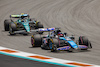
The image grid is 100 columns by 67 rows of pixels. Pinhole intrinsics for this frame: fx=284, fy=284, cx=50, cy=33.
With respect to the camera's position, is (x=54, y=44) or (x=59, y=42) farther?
(x=59, y=42)

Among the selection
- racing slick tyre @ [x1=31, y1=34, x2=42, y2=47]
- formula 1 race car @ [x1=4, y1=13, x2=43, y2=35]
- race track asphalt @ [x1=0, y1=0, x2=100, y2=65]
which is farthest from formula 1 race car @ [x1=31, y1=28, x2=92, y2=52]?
formula 1 race car @ [x1=4, y1=13, x2=43, y2=35]

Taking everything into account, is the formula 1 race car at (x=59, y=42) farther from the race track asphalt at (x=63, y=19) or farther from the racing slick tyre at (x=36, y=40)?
the race track asphalt at (x=63, y=19)

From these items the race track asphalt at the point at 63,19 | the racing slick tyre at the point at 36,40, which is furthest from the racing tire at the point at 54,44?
the racing slick tyre at the point at 36,40

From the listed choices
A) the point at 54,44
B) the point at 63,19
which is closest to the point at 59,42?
the point at 54,44

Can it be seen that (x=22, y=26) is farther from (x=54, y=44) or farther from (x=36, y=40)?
(x=54, y=44)

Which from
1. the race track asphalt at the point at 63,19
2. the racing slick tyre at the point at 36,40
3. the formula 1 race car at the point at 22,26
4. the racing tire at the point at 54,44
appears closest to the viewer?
the racing tire at the point at 54,44

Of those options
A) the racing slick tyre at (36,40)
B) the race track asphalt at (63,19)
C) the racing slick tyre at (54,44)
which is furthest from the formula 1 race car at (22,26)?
the racing slick tyre at (54,44)

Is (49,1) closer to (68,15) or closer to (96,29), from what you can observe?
(68,15)

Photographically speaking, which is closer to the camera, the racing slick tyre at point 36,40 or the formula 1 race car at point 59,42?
the formula 1 race car at point 59,42

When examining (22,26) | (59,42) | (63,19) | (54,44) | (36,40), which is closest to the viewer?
(54,44)

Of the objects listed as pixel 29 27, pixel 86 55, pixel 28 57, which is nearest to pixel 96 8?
pixel 29 27

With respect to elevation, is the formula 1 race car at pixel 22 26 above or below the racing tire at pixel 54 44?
above

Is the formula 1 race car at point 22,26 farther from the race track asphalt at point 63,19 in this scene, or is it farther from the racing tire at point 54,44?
the racing tire at point 54,44

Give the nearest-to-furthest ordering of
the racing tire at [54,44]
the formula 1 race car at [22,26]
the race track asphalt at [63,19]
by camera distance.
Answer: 1. the racing tire at [54,44]
2. the race track asphalt at [63,19]
3. the formula 1 race car at [22,26]
